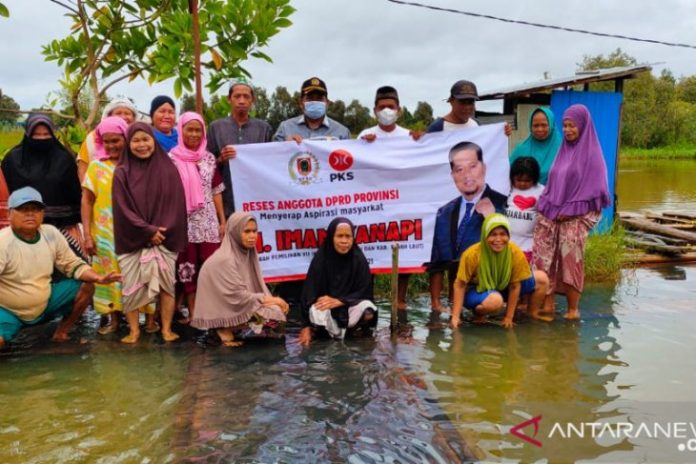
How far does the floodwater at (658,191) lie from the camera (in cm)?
1451

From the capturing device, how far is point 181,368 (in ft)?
13.5

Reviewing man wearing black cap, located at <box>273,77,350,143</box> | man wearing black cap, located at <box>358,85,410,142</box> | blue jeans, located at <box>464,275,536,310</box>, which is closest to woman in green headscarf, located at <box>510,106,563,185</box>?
blue jeans, located at <box>464,275,536,310</box>

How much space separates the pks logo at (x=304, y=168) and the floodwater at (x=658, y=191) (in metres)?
9.84

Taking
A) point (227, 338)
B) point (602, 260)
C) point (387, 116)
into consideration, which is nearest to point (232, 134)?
point (387, 116)

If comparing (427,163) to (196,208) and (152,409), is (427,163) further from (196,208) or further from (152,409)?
(152,409)

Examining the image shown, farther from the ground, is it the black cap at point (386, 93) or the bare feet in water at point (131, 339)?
the black cap at point (386, 93)

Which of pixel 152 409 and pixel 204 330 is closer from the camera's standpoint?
pixel 152 409

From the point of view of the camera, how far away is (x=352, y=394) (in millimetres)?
3639

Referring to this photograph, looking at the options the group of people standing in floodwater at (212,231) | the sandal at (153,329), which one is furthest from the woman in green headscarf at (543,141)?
the sandal at (153,329)

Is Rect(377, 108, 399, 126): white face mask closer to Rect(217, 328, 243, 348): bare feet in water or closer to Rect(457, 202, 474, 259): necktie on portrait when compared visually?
Rect(457, 202, 474, 259): necktie on portrait

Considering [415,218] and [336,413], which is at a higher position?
[415,218]

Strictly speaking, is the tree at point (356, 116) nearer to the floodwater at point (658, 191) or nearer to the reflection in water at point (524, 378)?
the floodwater at point (658, 191)

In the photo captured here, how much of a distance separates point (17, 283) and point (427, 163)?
3.31 meters

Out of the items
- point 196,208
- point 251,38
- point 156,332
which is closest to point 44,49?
point 251,38
